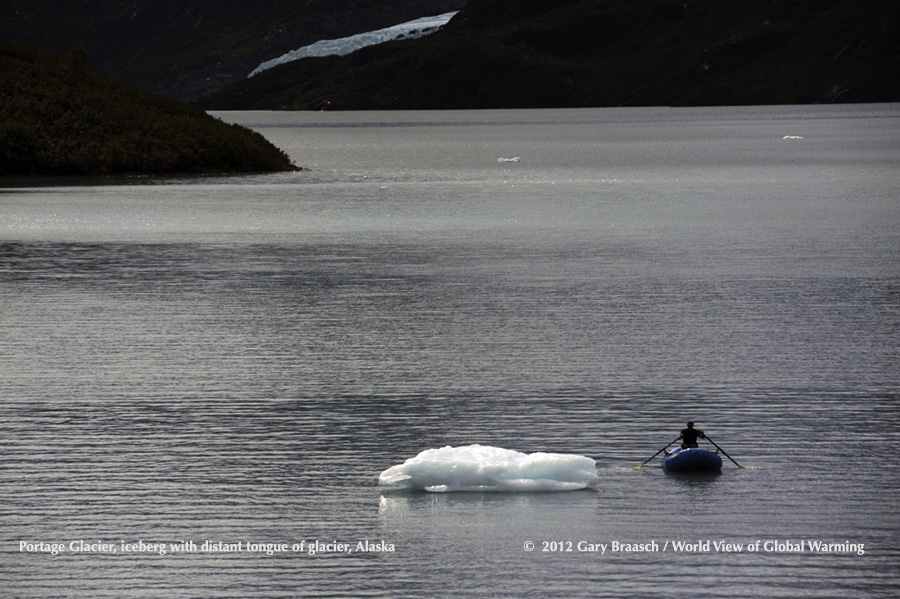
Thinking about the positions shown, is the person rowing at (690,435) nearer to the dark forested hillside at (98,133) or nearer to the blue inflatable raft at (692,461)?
the blue inflatable raft at (692,461)

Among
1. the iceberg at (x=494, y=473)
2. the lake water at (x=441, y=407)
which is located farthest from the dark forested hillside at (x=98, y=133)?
the iceberg at (x=494, y=473)

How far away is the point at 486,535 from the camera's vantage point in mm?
18062

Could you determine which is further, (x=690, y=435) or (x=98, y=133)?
(x=98, y=133)

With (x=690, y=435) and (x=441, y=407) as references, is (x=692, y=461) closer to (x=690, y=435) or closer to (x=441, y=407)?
(x=690, y=435)

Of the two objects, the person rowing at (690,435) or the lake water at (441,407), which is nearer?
the lake water at (441,407)

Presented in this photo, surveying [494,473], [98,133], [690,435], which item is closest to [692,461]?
[690,435]

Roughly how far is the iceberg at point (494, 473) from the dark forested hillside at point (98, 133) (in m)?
97.2

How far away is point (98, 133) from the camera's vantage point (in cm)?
11506

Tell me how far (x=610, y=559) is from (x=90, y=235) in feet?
166

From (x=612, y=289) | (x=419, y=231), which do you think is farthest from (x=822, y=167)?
(x=612, y=289)

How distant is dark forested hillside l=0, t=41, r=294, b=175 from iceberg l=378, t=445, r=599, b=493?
9718cm

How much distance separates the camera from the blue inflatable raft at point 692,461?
2066 cm

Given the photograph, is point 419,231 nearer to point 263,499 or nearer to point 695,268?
point 695,268

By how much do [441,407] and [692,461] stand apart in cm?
626
